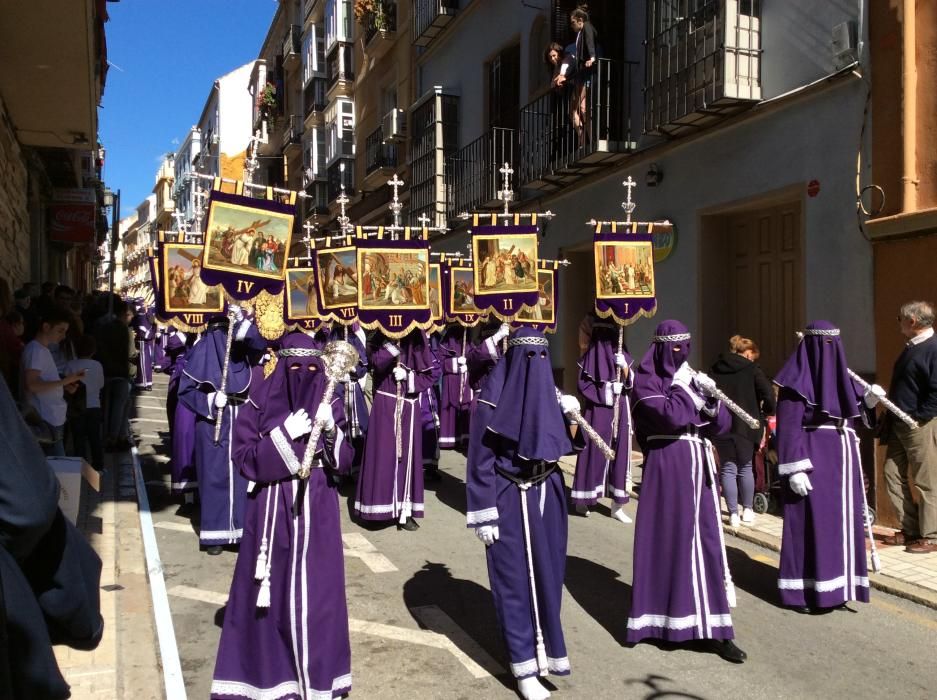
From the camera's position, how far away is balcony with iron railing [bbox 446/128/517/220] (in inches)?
632

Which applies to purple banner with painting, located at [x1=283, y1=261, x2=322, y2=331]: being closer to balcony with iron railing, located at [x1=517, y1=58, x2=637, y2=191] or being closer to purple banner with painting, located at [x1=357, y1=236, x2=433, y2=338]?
purple banner with painting, located at [x1=357, y1=236, x2=433, y2=338]

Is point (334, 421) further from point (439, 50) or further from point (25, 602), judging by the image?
point (439, 50)

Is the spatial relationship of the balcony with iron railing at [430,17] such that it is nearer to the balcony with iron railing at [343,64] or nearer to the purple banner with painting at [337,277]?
the balcony with iron railing at [343,64]

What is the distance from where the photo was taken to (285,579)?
400 cm

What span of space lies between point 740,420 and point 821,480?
80.6 inches

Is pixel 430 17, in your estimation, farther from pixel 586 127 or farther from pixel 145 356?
pixel 145 356

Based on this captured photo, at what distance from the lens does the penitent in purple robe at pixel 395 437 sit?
809cm

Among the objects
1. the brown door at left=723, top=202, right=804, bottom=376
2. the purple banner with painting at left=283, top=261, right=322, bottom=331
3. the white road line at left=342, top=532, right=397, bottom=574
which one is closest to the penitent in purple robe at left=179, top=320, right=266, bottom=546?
the white road line at left=342, top=532, right=397, bottom=574

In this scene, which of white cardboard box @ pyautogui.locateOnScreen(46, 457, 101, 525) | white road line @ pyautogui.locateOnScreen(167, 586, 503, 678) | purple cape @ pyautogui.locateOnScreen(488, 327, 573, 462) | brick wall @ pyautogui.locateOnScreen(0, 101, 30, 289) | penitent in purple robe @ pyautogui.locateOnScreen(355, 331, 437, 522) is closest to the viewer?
white cardboard box @ pyautogui.locateOnScreen(46, 457, 101, 525)

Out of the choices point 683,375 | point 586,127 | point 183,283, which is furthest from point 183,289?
point 586,127

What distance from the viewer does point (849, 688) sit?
4430mm

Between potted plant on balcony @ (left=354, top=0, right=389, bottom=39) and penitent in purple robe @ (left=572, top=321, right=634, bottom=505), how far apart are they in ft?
54.4

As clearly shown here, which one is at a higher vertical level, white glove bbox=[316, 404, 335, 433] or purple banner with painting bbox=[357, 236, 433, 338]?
purple banner with painting bbox=[357, 236, 433, 338]

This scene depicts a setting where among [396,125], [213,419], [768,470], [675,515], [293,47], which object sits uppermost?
[293,47]
